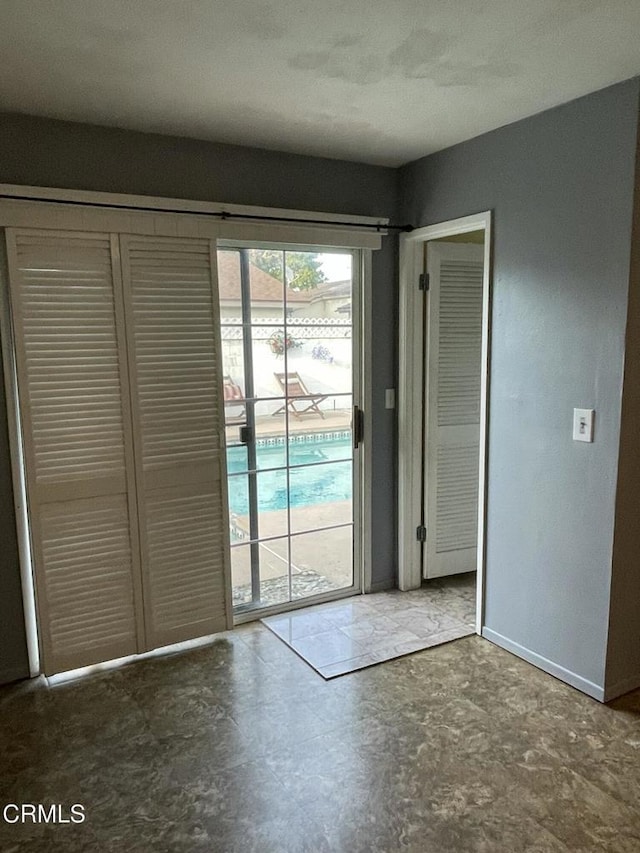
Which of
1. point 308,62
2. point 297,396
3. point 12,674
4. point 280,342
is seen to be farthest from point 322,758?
point 308,62

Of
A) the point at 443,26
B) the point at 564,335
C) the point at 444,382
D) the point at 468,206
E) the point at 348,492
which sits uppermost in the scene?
the point at 443,26

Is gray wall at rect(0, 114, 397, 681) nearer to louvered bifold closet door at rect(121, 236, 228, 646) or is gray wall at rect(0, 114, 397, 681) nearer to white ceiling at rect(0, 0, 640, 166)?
white ceiling at rect(0, 0, 640, 166)

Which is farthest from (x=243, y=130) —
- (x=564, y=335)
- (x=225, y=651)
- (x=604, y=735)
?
(x=604, y=735)

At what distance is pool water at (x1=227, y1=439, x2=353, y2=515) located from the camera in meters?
3.18

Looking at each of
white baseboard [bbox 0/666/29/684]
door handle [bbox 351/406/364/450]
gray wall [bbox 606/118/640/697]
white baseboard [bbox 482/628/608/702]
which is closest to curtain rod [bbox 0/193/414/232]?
door handle [bbox 351/406/364/450]

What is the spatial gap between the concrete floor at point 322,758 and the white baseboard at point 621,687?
5 centimetres

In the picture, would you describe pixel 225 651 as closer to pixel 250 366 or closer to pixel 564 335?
pixel 250 366

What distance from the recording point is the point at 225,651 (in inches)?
117

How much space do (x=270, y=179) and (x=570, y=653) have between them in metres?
2.54

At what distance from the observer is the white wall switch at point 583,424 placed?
95.7 inches

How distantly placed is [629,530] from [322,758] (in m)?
1.45

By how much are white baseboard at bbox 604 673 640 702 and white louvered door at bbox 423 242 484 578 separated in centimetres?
134

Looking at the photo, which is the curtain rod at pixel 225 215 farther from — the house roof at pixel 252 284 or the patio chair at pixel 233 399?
the patio chair at pixel 233 399

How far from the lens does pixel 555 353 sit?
8.42 ft
